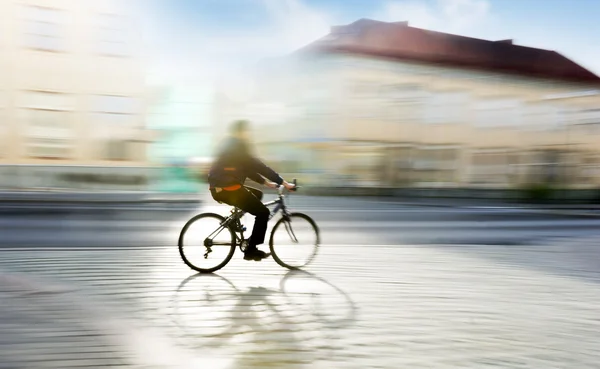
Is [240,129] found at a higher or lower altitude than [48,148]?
higher

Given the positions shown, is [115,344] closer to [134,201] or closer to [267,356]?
[267,356]

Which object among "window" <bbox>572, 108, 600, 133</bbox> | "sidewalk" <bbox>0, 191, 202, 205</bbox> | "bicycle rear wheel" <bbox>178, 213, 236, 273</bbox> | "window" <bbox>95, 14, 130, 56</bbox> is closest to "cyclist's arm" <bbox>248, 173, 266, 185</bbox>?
"bicycle rear wheel" <bbox>178, 213, 236, 273</bbox>

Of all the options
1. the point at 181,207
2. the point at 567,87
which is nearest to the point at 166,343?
the point at 181,207

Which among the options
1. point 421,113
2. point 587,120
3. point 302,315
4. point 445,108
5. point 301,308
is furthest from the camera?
point 587,120

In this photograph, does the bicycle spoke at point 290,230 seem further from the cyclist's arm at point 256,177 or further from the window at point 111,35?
the window at point 111,35

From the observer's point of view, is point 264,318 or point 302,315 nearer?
point 264,318

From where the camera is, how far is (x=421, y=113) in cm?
3831

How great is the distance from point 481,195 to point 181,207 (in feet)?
56.0

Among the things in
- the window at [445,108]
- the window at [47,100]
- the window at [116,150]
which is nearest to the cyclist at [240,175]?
the window at [116,150]

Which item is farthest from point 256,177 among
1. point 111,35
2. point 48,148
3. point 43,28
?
point 43,28

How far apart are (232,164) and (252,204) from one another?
492 mm

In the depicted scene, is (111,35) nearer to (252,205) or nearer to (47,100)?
(47,100)

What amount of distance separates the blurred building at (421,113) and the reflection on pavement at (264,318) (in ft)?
90.4

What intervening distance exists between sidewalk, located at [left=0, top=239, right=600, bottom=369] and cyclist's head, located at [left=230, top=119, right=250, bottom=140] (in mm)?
1529
